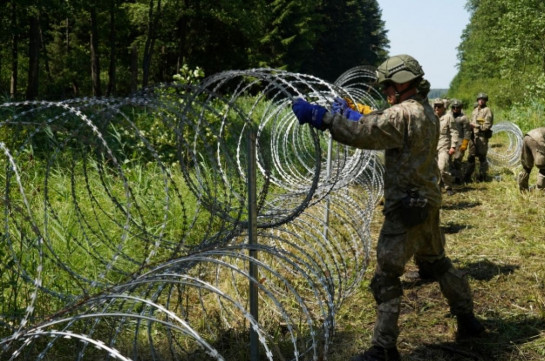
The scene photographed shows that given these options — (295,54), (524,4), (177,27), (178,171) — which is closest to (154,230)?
(178,171)

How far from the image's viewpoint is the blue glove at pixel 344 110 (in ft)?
13.0

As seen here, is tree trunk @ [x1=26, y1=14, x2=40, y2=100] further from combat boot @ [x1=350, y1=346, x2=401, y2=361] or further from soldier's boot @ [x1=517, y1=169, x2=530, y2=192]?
combat boot @ [x1=350, y1=346, x2=401, y2=361]

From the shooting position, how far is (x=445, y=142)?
957 centimetres

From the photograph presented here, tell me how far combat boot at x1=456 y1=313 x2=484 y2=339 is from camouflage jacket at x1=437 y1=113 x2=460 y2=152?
18.0 ft

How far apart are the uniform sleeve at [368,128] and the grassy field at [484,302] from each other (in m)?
1.57

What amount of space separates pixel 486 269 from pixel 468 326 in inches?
69.3

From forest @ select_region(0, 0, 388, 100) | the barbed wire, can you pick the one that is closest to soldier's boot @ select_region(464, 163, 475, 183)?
the barbed wire

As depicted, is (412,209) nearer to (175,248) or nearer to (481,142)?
(175,248)

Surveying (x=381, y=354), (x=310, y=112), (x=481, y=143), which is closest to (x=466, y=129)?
(x=481, y=143)

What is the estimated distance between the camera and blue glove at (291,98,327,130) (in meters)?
3.46

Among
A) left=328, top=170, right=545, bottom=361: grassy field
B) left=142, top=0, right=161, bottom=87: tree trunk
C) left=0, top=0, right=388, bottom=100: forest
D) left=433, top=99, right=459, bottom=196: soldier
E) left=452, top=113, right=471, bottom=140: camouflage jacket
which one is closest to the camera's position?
left=328, top=170, right=545, bottom=361: grassy field

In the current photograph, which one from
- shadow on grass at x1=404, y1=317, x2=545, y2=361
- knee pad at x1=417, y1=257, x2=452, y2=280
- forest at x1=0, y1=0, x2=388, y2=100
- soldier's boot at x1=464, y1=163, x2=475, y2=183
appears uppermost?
forest at x1=0, y1=0, x2=388, y2=100

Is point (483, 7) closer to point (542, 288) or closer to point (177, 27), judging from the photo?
point (177, 27)

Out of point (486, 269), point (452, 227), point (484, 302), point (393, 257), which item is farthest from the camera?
point (452, 227)
